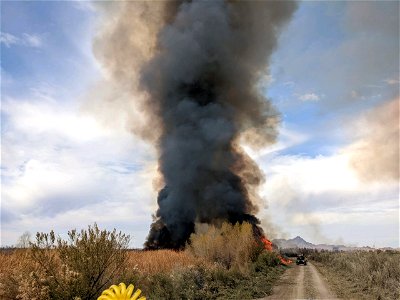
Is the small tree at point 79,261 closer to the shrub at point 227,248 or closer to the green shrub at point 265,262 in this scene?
the shrub at point 227,248

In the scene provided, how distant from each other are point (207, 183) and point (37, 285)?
48.4 meters

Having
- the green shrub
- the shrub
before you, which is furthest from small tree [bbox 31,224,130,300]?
the green shrub

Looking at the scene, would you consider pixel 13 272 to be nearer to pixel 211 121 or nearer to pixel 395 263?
pixel 395 263

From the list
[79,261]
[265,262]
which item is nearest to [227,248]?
[265,262]

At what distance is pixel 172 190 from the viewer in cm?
5497

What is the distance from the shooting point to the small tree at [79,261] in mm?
9906

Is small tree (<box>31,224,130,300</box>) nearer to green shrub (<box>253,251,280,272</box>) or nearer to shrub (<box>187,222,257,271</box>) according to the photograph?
shrub (<box>187,222,257,271</box>)

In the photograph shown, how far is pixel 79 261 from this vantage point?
10164 mm

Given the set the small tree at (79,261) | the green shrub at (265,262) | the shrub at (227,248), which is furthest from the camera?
the green shrub at (265,262)

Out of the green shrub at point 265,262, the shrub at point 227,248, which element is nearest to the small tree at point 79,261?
the shrub at point 227,248

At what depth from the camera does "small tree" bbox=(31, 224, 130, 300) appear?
390 inches

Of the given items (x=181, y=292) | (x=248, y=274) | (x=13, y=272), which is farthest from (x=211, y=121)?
(x=13, y=272)

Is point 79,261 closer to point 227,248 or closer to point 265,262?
point 227,248

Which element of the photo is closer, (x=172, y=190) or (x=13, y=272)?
(x=13, y=272)
